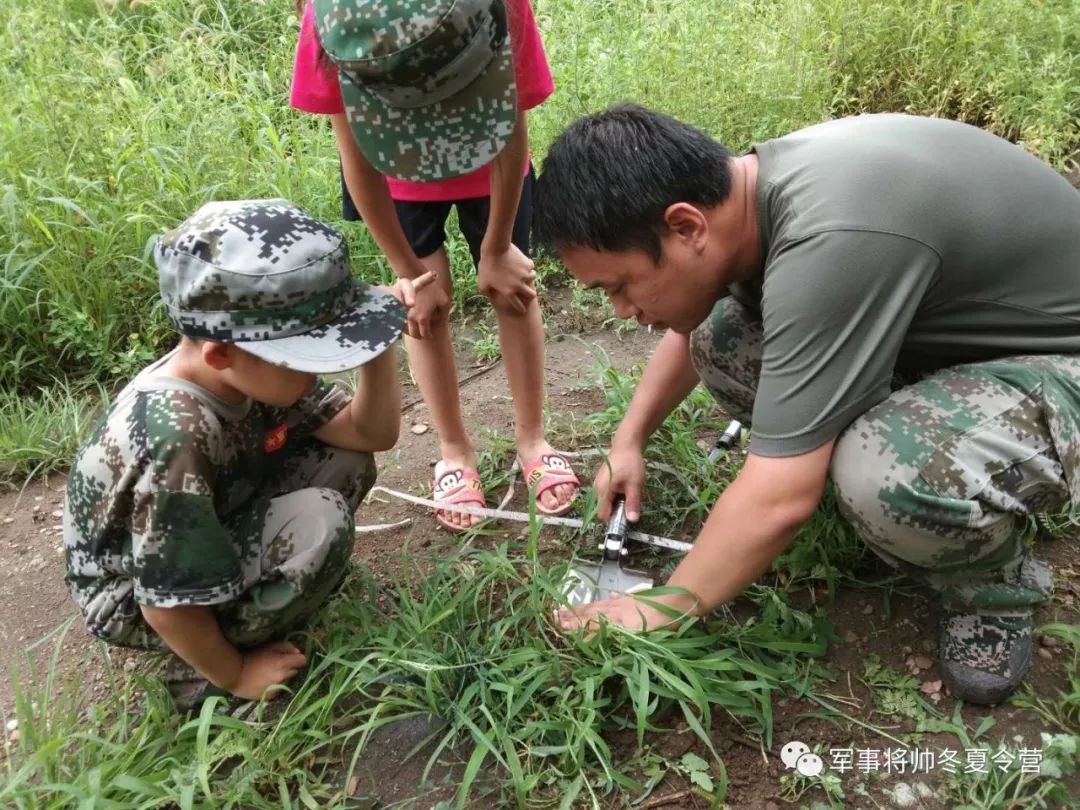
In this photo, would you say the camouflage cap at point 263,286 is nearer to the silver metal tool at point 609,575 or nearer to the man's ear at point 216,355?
the man's ear at point 216,355

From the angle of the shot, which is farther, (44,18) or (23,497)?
(44,18)

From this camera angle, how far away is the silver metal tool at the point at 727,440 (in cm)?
236

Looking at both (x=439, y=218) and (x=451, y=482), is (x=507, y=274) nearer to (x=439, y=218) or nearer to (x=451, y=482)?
(x=439, y=218)

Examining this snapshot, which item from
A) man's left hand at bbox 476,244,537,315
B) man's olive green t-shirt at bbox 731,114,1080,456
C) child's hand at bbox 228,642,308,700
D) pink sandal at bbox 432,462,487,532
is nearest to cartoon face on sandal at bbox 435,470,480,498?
pink sandal at bbox 432,462,487,532

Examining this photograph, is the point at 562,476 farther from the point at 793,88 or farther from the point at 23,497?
the point at 793,88

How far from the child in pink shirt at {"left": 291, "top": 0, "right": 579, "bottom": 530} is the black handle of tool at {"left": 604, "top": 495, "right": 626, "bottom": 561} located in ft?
0.81

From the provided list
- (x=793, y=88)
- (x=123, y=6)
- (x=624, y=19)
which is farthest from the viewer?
(x=123, y=6)

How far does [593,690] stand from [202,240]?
108cm

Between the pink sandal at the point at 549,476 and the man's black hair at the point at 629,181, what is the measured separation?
2.73 ft

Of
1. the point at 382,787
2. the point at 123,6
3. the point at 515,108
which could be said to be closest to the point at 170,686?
the point at 382,787

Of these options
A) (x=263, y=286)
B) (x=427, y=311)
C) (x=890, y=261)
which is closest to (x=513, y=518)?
(x=427, y=311)

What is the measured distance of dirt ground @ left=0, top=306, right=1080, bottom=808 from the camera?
1678 millimetres

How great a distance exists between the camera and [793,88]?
388 centimetres

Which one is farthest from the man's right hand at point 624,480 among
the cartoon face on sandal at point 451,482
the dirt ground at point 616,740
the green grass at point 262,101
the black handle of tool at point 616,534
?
the green grass at point 262,101
